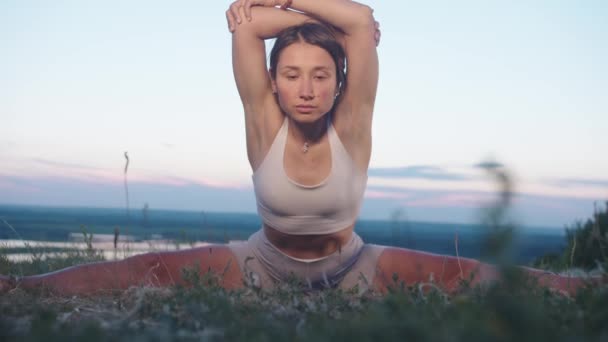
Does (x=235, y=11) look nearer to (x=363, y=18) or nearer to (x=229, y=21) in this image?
(x=229, y=21)

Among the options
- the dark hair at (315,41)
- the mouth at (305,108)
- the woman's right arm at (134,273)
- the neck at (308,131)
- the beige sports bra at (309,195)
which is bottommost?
the woman's right arm at (134,273)

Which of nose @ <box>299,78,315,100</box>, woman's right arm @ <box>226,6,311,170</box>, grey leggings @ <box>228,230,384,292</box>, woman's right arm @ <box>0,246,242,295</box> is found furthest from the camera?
woman's right arm @ <box>226,6,311,170</box>

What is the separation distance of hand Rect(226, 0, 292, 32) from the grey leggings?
157cm

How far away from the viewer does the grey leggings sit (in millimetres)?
4469

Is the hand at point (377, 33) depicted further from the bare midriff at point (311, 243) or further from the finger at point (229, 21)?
the bare midriff at point (311, 243)

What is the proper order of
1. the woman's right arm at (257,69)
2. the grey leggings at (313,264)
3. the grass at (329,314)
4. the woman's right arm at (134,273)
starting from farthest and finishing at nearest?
the woman's right arm at (257,69)
the grey leggings at (313,264)
the woman's right arm at (134,273)
the grass at (329,314)

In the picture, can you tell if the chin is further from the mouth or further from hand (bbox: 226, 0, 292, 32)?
hand (bbox: 226, 0, 292, 32)

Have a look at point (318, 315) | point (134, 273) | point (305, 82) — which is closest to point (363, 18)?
point (305, 82)

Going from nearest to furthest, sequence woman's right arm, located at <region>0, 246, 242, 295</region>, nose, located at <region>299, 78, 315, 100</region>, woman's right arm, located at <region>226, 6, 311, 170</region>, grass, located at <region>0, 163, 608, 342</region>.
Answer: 1. grass, located at <region>0, 163, 608, 342</region>
2. woman's right arm, located at <region>0, 246, 242, 295</region>
3. nose, located at <region>299, 78, 315, 100</region>
4. woman's right arm, located at <region>226, 6, 311, 170</region>

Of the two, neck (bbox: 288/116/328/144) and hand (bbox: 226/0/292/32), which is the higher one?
hand (bbox: 226/0/292/32)

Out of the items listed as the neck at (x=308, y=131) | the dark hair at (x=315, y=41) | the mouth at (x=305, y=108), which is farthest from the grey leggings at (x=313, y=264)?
the dark hair at (x=315, y=41)

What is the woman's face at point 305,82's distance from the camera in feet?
14.3

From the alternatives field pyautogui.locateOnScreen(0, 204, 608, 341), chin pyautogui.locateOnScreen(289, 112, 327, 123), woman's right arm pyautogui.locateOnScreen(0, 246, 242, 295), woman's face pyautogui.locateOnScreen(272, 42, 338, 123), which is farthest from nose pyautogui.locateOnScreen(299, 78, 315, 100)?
woman's right arm pyautogui.locateOnScreen(0, 246, 242, 295)

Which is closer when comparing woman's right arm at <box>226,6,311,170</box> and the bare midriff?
the bare midriff
